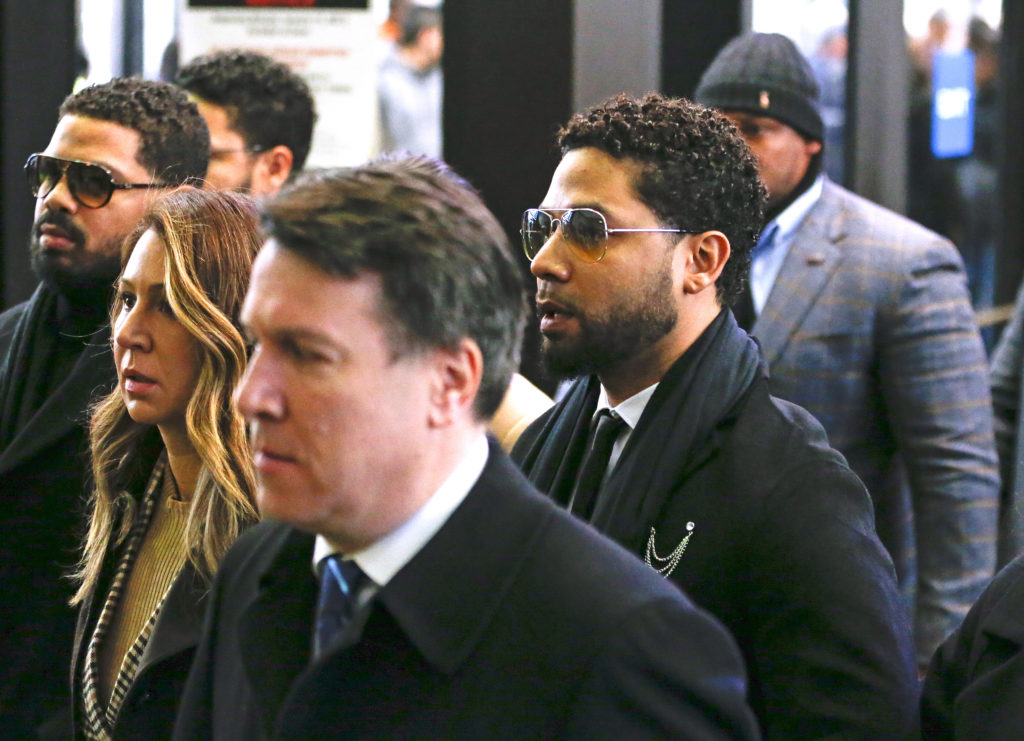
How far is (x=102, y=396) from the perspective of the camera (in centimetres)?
309

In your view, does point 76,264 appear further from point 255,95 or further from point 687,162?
point 687,162

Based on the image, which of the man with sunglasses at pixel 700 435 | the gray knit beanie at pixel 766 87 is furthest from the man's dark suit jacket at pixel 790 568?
the gray knit beanie at pixel 766 87

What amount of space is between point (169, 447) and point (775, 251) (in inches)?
88.4

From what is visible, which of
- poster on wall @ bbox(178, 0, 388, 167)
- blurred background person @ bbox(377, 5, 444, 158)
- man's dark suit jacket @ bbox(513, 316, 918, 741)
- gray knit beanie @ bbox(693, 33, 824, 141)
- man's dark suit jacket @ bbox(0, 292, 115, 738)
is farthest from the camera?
blurred background person @ bbox(377, 5, 444, 158)

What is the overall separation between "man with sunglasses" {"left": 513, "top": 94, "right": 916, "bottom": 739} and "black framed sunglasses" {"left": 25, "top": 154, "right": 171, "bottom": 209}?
3.76ft

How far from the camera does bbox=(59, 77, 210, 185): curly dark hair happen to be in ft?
11.6

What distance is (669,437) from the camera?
8.19ft

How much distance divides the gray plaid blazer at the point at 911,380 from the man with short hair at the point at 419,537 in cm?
248

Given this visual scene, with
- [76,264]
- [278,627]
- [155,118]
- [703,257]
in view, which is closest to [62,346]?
[76,264]

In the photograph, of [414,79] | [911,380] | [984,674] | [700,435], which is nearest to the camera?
[984,674]

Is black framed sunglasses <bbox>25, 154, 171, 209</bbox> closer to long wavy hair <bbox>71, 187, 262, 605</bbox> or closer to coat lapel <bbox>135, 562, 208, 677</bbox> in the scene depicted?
long wavy hair <bbox>71, 187, 262, 605</bbox>

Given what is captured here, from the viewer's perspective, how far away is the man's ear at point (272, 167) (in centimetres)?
437

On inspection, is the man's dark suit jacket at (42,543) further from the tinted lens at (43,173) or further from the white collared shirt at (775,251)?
the white collared shirt at (775,251)

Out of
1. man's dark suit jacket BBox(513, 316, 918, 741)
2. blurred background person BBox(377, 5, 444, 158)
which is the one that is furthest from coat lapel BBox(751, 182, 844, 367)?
blurred background person BBox(377, 5, 444, 158)
